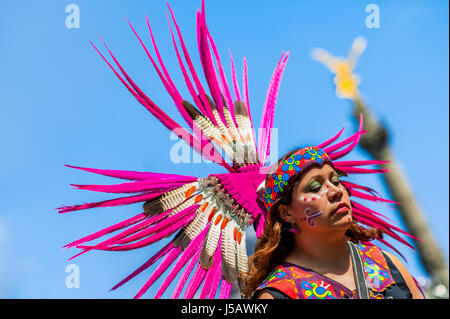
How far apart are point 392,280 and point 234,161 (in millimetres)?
1287

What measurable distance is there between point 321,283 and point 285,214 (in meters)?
0.41

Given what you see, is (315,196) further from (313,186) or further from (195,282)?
(195,282)

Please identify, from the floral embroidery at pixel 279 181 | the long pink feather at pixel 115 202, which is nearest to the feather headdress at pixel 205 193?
the long pink feather at pixel 115 202

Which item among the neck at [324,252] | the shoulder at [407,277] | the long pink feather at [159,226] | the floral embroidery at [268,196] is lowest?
the shoulder at [407,277]

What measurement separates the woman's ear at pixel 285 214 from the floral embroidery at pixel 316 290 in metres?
0.35

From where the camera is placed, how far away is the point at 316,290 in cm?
233

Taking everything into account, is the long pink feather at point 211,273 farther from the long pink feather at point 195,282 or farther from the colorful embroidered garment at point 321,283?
the colorful embroidered garment at point 321,283

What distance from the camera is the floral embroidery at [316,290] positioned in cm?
230

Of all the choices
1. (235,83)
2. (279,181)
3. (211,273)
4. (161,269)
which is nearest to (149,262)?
(161,269)

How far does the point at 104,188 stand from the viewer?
2.89 meters
